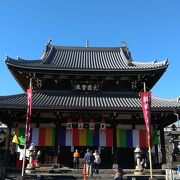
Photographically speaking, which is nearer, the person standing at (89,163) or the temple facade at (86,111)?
the person standing at (89,163)

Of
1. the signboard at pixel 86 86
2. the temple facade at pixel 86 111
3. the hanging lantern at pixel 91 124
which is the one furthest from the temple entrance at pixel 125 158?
the signboard at pixel 86 86

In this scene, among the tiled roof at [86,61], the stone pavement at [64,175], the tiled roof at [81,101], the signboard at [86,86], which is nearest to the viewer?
the stone pavement at [64,175]

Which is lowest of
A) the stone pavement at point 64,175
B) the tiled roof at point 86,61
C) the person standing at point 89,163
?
the stone pavement at point 64,175

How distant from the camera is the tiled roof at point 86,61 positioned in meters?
25.2

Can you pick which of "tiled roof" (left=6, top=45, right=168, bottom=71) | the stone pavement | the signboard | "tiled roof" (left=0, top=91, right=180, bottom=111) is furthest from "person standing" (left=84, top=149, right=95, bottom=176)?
"tiled roof" (left=6, top=45, right=168, bottom=71)

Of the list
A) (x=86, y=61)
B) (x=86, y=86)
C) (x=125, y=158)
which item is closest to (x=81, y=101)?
(x=86, y=86)

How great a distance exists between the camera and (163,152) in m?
23.3

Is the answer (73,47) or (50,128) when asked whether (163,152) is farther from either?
(73,47)

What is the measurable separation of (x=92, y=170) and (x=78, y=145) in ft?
14.9

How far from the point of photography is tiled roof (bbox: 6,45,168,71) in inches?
992

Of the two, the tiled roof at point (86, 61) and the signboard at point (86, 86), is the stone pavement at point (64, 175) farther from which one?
the tiled roof at point (86, 61)

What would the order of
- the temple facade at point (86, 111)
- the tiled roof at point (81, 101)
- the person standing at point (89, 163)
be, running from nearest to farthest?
the person standing at point (89, 163) → the tiled roof at point (81, 101) → the temple facade at point (86, 111)

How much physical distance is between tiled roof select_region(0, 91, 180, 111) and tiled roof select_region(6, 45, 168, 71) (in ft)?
7.42

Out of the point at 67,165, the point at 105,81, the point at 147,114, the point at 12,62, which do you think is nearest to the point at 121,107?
the point at 147,114
